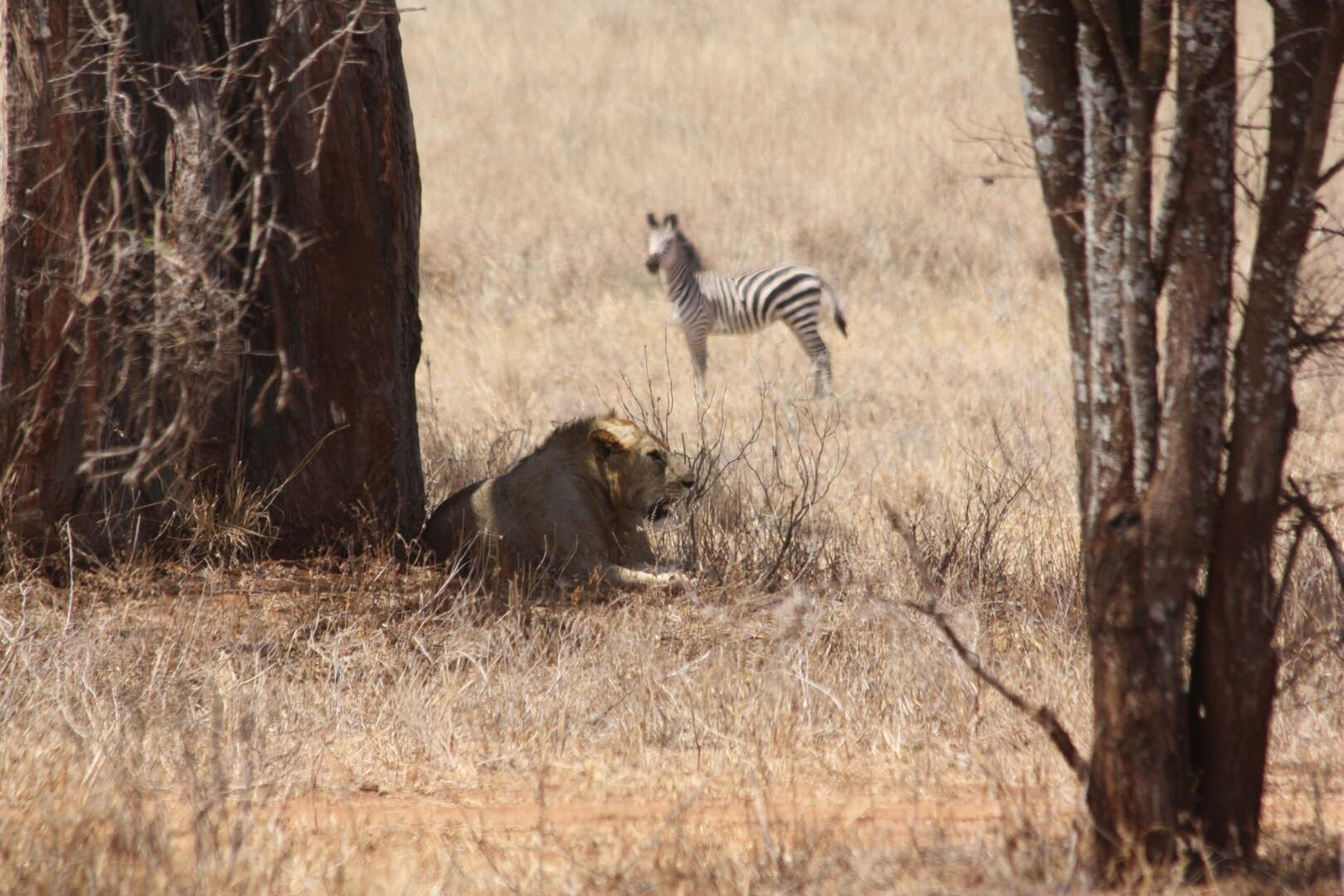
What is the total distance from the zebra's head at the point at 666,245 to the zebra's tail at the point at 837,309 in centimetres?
182

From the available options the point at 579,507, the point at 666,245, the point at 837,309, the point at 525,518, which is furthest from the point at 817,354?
the point at 525,518

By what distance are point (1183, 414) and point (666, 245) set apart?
13.9 meters

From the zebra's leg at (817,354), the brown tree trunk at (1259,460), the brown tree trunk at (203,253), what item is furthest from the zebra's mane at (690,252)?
the brown tree trunk at (1259,460)

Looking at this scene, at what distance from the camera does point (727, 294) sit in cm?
1719

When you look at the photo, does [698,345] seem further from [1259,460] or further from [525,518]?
[1259,460]

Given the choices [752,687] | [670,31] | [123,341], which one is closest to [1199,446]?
[752,687]

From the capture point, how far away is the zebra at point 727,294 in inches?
648

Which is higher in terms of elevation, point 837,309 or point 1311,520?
point 837,309

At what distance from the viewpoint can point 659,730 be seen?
5418 millimetres

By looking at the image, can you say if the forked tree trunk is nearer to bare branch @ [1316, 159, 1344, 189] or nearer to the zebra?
bare branch @ [1316, 159, 1344, 189]

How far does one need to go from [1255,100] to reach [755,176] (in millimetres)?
9232

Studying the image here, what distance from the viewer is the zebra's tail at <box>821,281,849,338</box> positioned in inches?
638

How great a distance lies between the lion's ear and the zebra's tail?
913cm

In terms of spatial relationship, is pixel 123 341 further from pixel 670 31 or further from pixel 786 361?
pixel 670 31
